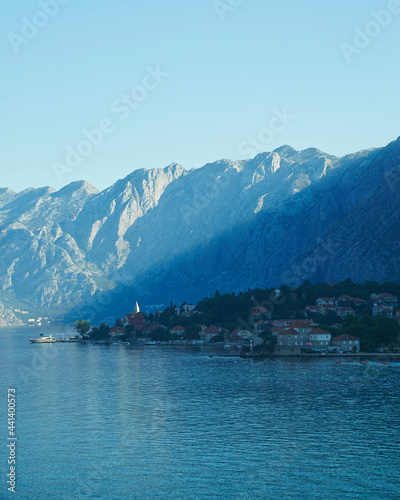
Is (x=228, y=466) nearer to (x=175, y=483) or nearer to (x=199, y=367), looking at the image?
(x=175, y=483)

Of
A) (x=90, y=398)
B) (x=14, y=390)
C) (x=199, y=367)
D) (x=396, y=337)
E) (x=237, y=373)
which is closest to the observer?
(x=90, y=398)

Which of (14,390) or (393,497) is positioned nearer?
(393,497)

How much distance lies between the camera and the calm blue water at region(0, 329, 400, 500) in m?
64.0

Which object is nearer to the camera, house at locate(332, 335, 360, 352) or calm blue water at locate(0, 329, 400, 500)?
calm blue water at locate(0, 329, 400, 500)

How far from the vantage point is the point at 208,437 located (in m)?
82.1

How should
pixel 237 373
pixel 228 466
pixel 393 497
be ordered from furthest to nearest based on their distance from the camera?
pixel 237 373 < pixel 228 466 < pixel 393 497

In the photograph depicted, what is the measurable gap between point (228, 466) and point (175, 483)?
6.91m

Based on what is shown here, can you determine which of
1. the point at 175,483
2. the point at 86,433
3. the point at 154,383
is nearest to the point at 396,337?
the point at 154,383

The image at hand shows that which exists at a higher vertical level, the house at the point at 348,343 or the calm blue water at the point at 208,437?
the house at the point at 348,343

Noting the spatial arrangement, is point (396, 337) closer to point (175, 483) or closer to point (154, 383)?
point (154, 383)

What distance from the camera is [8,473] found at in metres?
68.6

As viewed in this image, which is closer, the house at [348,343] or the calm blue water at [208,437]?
the calm blue water at [208,437]

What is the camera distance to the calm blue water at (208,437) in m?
64.0

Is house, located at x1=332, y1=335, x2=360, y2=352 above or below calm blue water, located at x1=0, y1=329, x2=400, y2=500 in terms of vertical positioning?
above
